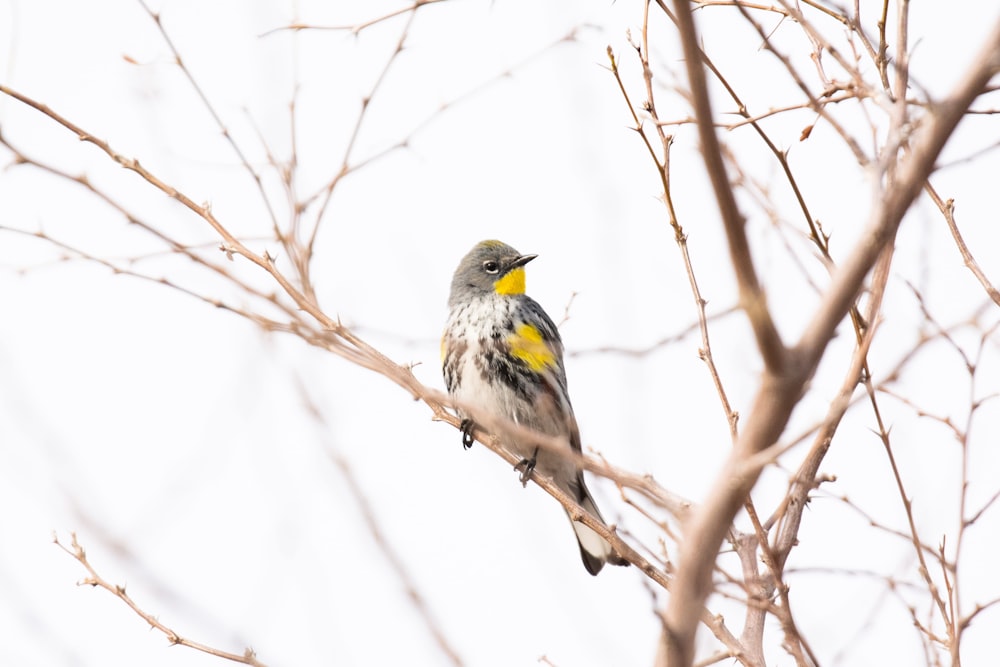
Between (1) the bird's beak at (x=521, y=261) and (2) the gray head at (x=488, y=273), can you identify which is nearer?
(2) the gray head at (x=488, y=273)

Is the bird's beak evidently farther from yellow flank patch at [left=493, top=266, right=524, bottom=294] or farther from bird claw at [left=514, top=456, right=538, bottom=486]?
bird claw at [left=514, top=456, right=538, bottom=486]

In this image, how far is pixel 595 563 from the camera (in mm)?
8766

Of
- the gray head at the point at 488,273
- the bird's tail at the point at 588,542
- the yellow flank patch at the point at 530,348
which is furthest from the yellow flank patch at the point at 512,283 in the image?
the bird's tail at the point at 588,542

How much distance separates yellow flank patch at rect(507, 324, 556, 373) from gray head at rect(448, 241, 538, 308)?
0.71m

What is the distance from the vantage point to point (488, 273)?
356 inches

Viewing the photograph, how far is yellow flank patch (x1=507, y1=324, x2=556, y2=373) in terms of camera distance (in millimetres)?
8023

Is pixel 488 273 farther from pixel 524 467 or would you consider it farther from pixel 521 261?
pixel 524 467

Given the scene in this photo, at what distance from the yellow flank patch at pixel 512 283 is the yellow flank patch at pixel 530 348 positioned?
0.70 metres

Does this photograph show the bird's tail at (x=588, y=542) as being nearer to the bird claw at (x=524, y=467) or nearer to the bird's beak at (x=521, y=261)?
the bird claw at (x=524, y=467)

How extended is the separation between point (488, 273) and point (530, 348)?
3.92 feet

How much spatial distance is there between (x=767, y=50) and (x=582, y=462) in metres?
2.10

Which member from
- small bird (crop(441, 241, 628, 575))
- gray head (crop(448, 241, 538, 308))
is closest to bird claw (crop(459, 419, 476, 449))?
small bird (crop(441, 241, 628, 575))

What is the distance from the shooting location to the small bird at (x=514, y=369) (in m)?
7.91

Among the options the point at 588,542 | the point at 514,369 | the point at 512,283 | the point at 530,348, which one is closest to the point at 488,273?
the point at 512,283
